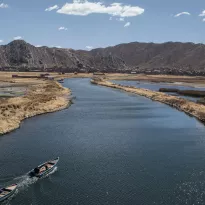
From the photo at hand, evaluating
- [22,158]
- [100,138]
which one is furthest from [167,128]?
[22,158]

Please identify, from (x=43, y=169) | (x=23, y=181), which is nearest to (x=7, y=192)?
(x=23, y=181)

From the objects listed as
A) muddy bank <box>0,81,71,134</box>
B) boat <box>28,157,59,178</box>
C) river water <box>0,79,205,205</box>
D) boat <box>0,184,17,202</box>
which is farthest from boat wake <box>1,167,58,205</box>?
muddy bank <box>0,81,71,134</box>

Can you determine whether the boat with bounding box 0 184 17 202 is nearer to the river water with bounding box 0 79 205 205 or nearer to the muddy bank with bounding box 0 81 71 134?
the river water with bounding box 0 79 205 205

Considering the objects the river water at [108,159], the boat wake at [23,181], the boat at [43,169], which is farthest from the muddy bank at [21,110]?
the boat wake at [23,181]

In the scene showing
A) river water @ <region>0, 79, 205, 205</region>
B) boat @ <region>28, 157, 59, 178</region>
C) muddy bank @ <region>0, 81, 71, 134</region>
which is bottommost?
river water @ <region>0, 79, 205, 205</region>

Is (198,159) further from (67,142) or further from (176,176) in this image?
(67,142)
